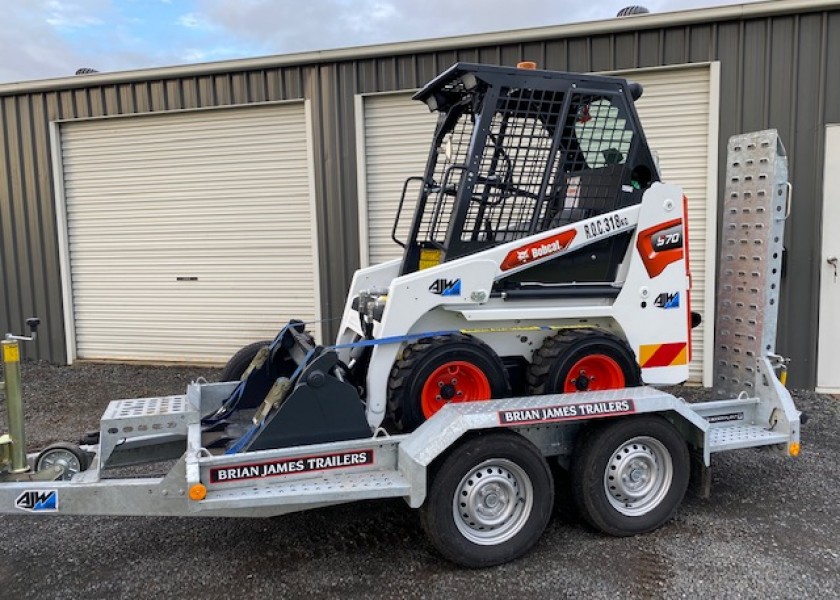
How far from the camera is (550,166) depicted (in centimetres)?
398

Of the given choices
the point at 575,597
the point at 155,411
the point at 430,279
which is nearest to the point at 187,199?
the point at 155,411

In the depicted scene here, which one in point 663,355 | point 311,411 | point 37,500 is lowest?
point 37,500

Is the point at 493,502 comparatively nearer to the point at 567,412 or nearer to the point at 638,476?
the point at 567,412

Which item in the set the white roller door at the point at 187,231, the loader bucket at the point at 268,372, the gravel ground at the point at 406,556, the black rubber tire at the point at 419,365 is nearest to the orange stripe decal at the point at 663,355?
the gravel ground at the point at 406,556

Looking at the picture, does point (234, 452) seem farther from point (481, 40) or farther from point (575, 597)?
point (481, 40)

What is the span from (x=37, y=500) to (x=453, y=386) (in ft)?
7.12

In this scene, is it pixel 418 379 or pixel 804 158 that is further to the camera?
pixel 804 158

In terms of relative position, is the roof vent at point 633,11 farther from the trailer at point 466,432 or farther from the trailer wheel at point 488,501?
the trailer wheel at point 488,501

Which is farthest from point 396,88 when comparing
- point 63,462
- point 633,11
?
point 63,462

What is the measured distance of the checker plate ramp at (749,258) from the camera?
429 cm

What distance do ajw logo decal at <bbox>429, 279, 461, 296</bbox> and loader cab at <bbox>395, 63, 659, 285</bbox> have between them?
8.7 inches

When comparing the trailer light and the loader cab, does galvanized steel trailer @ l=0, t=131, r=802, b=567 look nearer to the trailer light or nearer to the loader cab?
the trailer light

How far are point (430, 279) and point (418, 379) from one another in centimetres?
57

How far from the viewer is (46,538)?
3969 mm
